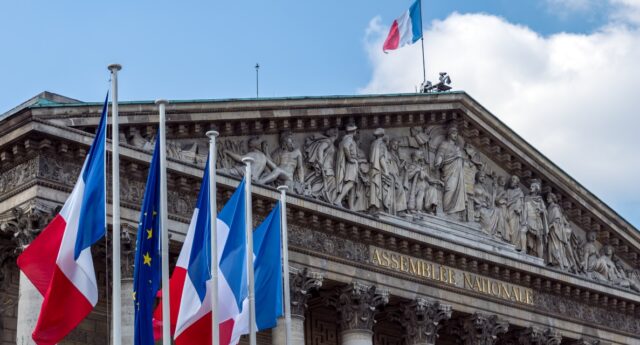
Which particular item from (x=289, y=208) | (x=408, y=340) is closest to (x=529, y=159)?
(x=408, y=340)

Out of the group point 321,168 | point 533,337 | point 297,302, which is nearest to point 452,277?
point 533,337

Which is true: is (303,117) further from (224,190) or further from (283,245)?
(283,245)

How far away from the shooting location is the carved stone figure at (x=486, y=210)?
38.4 meters

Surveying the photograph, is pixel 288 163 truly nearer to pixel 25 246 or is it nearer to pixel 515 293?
pixel 25 246

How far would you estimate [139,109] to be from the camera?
98.0ft

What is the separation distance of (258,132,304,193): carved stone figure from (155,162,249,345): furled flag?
8.33 m

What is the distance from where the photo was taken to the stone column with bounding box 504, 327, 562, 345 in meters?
38.6

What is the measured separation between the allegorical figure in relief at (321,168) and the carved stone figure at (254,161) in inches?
54.9

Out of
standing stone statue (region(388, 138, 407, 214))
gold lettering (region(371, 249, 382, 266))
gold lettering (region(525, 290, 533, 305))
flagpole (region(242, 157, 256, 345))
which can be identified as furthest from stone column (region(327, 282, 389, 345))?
flagpole (region(242, 157, 256, 345))

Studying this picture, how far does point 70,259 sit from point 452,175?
60.1 ft

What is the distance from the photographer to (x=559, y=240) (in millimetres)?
40844

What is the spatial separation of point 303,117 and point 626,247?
14600mm

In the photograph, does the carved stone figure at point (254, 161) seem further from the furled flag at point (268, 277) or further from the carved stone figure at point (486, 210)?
the carved stone figure at point (486, 210)

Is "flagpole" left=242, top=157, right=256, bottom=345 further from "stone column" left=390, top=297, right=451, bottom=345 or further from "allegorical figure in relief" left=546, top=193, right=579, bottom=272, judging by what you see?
"allegorical figure in relief" left=546, top=193, right=579, bottom=272
